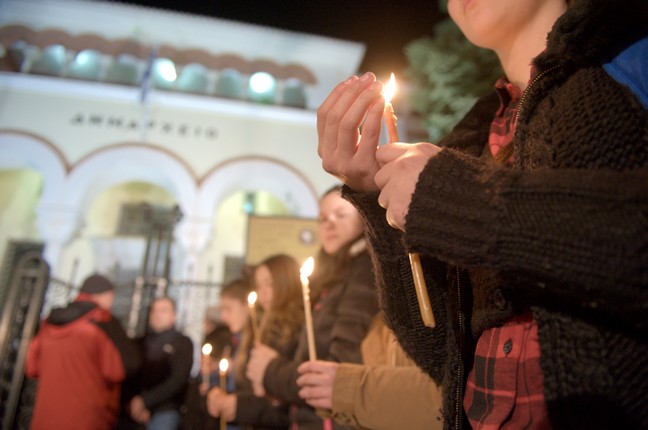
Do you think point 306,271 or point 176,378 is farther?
point 176,378

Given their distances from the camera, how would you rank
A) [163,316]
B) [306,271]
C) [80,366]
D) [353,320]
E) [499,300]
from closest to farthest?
1. [499,300]
2. [306,271]
3. [353,320]
4. [80,366]
5. [163,316]

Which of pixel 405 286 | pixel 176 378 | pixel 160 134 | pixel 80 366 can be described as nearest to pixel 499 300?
pixel 405 286

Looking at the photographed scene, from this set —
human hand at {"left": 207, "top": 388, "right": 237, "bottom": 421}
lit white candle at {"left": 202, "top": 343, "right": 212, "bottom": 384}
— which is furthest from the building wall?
human hand at {"left": 207, "top": 388, "right": 237, "bottom": 421}

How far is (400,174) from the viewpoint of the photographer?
2.87ft

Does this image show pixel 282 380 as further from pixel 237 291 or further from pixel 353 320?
pixel 237 291

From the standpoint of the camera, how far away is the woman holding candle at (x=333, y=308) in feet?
7.70

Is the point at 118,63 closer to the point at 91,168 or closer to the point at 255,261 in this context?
the point at 91,168

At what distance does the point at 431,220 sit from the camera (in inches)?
31.3

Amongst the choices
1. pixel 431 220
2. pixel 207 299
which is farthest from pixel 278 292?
pixel 207 299

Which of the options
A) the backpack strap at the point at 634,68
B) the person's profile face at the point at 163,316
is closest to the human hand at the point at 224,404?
the person's profile face at the point at 163,316

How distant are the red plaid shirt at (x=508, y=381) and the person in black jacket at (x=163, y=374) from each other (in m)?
4.53

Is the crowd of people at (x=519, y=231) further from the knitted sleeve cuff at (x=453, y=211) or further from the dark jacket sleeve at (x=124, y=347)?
the dark jacket sleeve at (x=124, y=347)

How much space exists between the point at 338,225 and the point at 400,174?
6.41 ft

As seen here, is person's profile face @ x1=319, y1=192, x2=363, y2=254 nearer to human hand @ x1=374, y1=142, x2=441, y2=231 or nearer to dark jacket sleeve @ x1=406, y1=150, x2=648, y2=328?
human hand @ x1=374, y1=142, x2=441, y2=231
